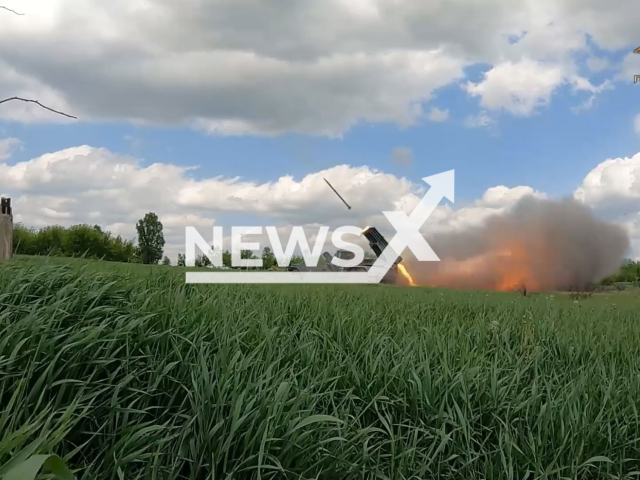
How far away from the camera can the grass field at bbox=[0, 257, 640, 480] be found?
2.47 m

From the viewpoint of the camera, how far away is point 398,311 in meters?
6.34

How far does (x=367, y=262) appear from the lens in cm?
2241

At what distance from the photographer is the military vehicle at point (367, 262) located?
Answer: 65.7ft

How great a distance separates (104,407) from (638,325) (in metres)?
6.57

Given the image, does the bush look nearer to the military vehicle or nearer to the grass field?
the military vehicle

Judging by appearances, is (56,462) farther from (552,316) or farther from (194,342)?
(552,316)

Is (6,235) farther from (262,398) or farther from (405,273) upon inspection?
(405,273)

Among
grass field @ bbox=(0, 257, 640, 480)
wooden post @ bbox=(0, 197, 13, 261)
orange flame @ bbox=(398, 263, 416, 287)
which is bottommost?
grass field @ bbox=(0, 257, 640, 480)

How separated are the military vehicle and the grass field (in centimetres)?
1525

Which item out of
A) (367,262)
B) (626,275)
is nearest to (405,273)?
(367,262)

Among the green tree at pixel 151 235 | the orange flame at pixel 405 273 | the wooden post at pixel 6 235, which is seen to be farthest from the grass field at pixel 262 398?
the green tree at pixel 151 235

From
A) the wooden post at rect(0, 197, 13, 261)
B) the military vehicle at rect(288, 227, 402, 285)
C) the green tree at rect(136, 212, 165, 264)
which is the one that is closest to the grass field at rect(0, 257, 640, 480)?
the wooden post at rect(0, 197, 13, 261)

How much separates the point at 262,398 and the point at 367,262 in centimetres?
1982

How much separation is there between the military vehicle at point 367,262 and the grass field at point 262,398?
1525 cm
